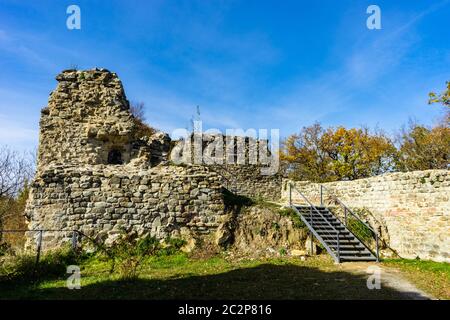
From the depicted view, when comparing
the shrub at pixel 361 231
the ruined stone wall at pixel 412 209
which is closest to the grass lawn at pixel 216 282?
the ruined stone wall at pixel 412 209

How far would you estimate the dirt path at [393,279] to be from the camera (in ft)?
21.8

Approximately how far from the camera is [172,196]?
1134 cm

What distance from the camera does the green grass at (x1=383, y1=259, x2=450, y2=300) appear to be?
7.19 m

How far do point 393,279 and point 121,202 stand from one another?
26.8ft

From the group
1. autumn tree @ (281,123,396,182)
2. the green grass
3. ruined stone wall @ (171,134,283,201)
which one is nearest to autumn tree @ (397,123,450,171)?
autumn tree @ (281,123,396,182)

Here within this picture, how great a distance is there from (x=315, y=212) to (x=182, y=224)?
5.01m

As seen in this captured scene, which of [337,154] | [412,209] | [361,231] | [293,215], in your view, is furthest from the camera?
[337,154]

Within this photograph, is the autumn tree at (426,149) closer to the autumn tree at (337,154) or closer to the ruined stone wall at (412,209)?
the autumn tree at (337,154)

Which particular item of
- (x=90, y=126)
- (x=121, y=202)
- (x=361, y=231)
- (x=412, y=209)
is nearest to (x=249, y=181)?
(x=361, y=231)

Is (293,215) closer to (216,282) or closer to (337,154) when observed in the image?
(216,282)

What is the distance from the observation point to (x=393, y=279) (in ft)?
26.2

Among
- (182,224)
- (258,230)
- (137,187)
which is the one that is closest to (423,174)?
(258,230)
